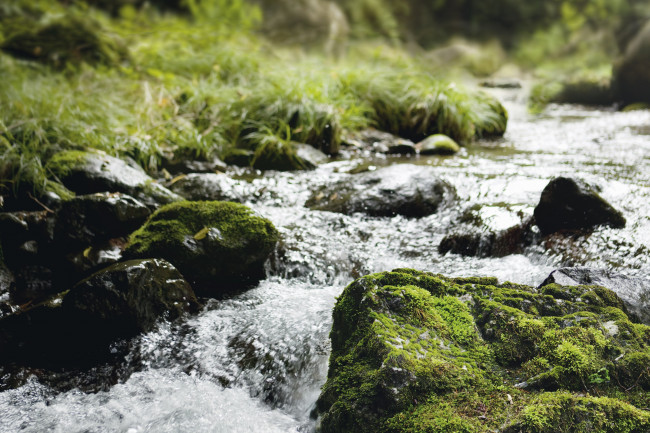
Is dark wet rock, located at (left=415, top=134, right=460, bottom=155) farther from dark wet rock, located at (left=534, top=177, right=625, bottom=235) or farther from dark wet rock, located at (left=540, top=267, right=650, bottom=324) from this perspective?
dark wet rock, located at (left=540, top=267, right=650, bottom=324)

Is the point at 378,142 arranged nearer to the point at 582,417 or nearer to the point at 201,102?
the point at 201,102

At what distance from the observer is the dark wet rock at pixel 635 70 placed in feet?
29.0

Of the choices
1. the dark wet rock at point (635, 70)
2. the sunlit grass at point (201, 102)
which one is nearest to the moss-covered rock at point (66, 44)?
the sunlit grass at point (201, 102)

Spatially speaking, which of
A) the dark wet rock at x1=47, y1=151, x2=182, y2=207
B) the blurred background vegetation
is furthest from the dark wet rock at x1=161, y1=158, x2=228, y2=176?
the dark wet rock at x1=47, y1=151, x2=182, y2=207

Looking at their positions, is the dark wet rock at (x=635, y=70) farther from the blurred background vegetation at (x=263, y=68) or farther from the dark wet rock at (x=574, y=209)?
the dark wet rock at (x=574, y=209)

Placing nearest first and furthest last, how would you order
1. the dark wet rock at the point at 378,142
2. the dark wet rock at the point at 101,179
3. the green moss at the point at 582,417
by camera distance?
the green moss at the point at 582,417 < the dark wet rock at the point at 101,179 < the dark wet rock at the point at 378,142

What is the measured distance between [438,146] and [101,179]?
3.81 m

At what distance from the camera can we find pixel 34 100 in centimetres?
438

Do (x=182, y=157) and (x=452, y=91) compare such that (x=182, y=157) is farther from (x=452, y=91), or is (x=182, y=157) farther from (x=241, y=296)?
(x=452, y=91)

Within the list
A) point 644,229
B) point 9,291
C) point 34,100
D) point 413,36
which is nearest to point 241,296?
point 9,291

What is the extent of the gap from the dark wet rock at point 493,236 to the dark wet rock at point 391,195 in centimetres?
48

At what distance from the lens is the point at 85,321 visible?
2.17 meters

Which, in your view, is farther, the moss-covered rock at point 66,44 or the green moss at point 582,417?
the moss-covered rock at point 66,44

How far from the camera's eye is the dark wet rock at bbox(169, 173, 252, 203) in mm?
3945
